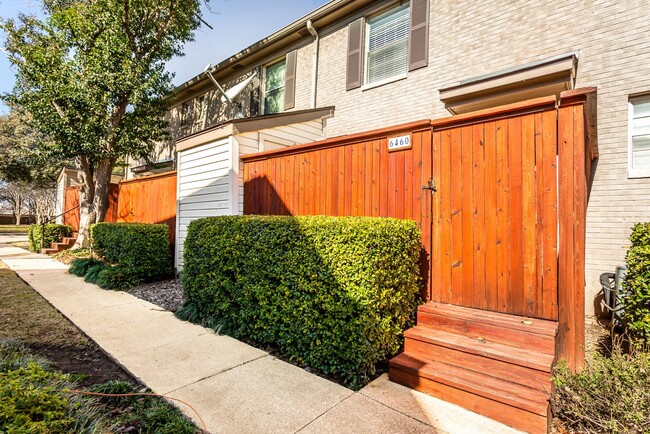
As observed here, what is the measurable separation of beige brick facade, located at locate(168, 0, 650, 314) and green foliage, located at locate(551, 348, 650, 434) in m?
2.97

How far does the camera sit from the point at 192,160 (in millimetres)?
6668

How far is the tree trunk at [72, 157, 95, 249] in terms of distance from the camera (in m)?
10.5

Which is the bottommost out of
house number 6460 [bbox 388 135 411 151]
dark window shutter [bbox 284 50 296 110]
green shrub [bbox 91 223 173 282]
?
green shrub [bbox 91 223 173 282]

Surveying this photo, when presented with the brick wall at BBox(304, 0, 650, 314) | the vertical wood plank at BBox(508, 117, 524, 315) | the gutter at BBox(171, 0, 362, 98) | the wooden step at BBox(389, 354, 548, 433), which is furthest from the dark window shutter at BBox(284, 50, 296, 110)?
the wooden step at BBox(389, 354, 548, 433)

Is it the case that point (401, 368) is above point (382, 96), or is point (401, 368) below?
below

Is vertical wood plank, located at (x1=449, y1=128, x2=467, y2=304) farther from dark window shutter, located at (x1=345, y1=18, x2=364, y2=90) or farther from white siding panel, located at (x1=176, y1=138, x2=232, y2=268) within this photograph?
dark window shutter, located at (x1=345, y1=18, x2=364, y2=90)

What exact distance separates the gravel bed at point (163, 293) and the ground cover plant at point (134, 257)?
23cm

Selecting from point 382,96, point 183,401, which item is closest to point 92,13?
point 382,96

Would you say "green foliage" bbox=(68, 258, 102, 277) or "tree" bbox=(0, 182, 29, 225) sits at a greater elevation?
"tree" bbox=(0, 182, 29, 225)

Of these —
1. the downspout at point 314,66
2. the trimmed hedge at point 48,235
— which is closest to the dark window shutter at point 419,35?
the downspout at point 314,66

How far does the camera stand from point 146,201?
8977 mm

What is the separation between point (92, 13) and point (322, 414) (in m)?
11.7

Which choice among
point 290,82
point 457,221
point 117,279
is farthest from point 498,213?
point 290,82

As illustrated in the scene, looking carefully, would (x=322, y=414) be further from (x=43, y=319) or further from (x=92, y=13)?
(x=92, y=13)
